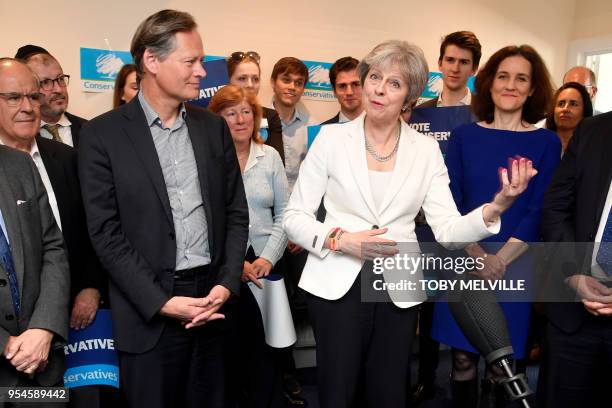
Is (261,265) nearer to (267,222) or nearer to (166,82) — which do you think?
(267,222)

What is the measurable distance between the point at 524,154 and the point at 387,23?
3.79m

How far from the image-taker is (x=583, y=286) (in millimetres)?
1864

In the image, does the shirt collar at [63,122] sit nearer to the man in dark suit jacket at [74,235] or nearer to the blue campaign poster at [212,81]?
the blue campaign poster at [212,81]

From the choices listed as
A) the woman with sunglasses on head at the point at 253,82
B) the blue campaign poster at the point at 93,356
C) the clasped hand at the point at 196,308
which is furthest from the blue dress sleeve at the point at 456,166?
the blue campaign poster at the point at 93,356

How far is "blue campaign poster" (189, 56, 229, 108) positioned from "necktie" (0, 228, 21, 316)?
6.66ft

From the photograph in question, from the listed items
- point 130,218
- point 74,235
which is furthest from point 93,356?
point 130,218

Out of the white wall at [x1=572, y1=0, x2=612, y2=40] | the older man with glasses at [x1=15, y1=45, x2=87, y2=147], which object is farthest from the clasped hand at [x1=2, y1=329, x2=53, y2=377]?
the white wall at [x1=572, y1=0, x2=612, y2=40]

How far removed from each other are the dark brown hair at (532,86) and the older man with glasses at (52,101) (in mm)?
2252

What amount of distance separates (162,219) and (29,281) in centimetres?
47

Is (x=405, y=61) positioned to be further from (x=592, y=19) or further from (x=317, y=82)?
(x=592, y=19)

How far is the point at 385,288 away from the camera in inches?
73.9

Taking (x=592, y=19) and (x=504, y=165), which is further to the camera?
(x=592, y=19)

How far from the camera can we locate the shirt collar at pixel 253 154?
280cm

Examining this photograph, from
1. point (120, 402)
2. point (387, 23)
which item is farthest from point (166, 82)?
point (387, 23)
